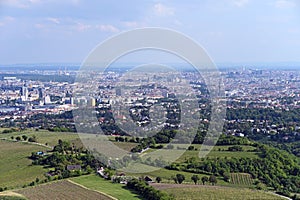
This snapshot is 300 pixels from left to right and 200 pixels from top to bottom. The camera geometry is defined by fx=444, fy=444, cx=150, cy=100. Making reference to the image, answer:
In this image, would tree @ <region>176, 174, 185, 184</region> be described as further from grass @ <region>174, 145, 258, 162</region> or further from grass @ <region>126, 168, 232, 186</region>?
grass @ <region>174, 145, 258, 162</region>

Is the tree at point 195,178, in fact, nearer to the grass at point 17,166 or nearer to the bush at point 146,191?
the bush at point 146,191

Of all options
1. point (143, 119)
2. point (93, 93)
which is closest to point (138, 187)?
point (143, 119)

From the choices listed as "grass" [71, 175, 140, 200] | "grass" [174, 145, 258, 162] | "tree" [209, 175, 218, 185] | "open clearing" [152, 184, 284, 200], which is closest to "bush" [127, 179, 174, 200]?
"grass" [71, 175, 140, 200]

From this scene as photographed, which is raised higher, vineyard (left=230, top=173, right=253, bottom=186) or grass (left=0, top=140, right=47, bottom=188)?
vineyard (left=230, top=173, right=253, bottom=186)

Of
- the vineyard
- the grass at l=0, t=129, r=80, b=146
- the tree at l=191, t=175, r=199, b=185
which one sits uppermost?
the tree at l=191, t=175, r=199, b=185

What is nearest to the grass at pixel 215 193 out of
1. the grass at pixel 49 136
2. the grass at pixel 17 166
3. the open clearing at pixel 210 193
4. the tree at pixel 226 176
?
the open clearing at pixel 210 193

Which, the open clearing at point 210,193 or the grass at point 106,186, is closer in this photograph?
the open clearing at point 210,193

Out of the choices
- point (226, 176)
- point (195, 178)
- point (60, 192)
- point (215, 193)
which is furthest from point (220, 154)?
point (60, 192)
